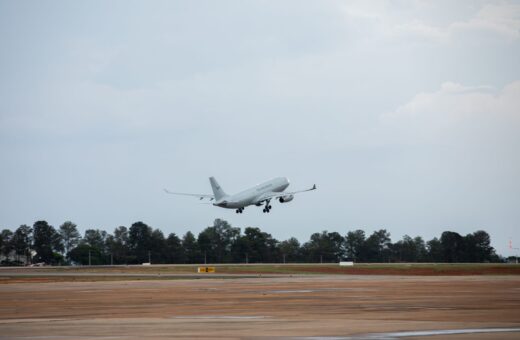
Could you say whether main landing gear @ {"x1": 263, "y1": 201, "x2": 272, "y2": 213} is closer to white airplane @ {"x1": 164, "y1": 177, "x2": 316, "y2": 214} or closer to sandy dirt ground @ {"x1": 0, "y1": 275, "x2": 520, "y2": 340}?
white airplane @ {"x1": 164, "y1": 177, "x2": 316, "y2": 214}

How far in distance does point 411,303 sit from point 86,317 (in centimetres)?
1528

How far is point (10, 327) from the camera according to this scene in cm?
3127

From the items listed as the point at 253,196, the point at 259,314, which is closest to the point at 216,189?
the point at 253,196

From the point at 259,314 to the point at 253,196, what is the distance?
11873cm

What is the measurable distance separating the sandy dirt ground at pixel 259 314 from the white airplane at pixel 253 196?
98586 millimetres

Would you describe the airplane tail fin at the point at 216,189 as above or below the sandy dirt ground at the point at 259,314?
above

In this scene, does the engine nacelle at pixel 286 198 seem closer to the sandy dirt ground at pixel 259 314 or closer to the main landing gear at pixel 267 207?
the main landing gear at pixel 267 207

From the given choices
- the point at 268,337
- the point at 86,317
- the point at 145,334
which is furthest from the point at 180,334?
the point at 86,317

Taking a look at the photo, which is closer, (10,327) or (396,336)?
(396,336)

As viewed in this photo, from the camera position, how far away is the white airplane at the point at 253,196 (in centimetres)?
15238

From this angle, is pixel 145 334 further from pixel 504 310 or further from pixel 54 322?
pixel 504 310

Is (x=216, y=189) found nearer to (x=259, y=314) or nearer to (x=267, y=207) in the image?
(x=267, y=207)

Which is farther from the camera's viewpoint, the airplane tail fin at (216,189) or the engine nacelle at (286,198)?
the airplane tail fin at (216,189)

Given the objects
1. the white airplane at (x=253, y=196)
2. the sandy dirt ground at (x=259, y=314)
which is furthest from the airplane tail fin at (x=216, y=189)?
the sandy dirt ground at (x=259, y=314)
